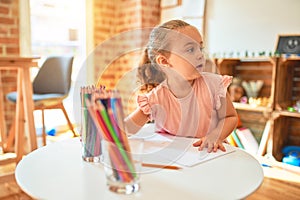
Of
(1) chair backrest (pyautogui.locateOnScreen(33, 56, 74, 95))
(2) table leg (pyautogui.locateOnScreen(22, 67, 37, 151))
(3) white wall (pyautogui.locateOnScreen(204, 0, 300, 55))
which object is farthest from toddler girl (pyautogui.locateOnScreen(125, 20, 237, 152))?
(1) chair backrest (pyautogui.locateOnScreen(33, 56, 74, 95))

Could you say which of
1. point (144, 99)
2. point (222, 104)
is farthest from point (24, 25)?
point (222, 104)

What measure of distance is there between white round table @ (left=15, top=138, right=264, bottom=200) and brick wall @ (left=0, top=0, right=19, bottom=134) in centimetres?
213

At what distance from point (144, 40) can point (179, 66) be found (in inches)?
87.0

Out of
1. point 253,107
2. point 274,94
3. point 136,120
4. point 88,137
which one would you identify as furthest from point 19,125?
point 274,94

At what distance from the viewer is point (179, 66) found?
3.43 ft

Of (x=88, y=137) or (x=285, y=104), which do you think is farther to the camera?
(x=285, y=104)

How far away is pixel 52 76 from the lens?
2.62 metres

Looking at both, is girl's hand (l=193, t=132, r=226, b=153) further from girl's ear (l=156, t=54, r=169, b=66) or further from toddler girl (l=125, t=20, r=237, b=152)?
girl's ear (l=156, t=54, r=169, b=66)

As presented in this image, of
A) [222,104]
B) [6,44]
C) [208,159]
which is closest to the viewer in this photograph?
[208,159]

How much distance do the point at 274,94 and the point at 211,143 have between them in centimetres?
150

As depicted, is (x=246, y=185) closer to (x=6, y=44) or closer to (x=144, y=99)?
(x=144, y=99)

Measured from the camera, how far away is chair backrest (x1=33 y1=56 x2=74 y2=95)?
2576 mm

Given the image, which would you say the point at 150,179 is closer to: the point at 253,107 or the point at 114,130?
the point at 114,130

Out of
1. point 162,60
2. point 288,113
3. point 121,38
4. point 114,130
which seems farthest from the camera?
point 121,38
